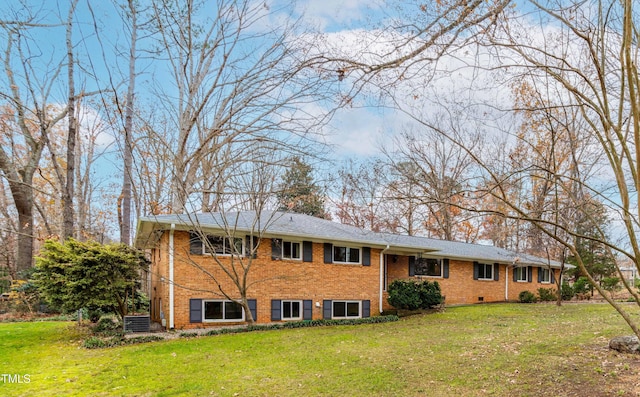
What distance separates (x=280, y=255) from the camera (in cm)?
1462

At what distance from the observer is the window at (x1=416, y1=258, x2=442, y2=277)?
19.6m

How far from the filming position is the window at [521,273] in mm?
23906

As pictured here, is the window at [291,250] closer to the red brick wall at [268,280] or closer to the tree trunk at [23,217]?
the red brick wall at [268,280]

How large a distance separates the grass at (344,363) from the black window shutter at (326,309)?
10.1ft

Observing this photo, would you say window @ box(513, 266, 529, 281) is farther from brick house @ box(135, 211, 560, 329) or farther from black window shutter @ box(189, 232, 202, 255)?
black window shutter @ box(189, 232, 202, 255)

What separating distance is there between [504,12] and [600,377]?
5.20 metres

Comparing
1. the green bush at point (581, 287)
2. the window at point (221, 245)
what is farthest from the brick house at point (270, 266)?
the green bush at point (581, 287)

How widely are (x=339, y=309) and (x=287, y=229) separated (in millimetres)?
4041

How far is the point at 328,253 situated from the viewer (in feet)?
51.3

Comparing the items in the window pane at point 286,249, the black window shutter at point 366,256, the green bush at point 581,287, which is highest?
the window pane at point 286,249

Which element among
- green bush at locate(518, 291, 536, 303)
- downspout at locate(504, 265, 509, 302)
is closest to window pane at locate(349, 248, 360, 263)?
downspout at locate(504, 265, 509, 302)

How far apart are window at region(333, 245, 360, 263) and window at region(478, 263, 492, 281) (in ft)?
28.9

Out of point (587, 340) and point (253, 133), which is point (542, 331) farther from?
point (253, 133)

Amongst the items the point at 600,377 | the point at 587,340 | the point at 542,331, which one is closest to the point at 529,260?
the point at 542,331
